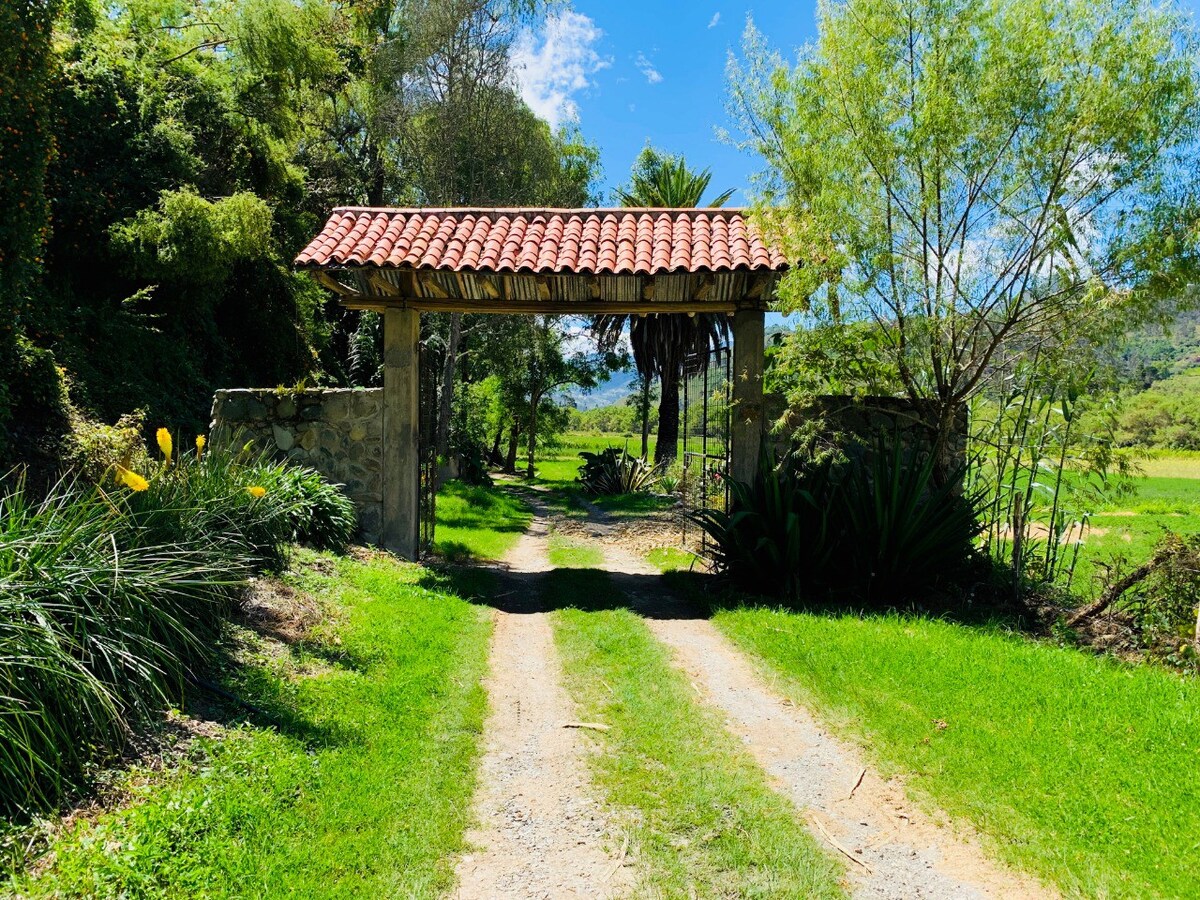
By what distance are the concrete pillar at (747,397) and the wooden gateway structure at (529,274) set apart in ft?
0.04

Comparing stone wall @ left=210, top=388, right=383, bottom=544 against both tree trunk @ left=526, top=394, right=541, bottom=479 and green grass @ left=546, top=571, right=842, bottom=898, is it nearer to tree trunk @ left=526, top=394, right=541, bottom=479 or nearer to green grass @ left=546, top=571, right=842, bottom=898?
green grass @ left=546, top=571, right=842, bottom=898

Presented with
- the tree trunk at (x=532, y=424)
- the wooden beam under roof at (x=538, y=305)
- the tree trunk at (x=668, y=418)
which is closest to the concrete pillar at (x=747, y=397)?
the wooden beam under roof at (x=538, y=305)

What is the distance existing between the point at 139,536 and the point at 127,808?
1903 millimetres

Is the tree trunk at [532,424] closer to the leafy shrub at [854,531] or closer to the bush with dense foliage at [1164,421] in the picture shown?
the bush with dense foliage at [1164,421]

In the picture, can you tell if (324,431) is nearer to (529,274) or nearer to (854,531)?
(529,274)

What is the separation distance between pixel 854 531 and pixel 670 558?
387 cm

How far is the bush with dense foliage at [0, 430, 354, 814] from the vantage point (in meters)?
3.05

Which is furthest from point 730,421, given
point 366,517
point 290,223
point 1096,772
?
point 290,223

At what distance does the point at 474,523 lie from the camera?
1502cm

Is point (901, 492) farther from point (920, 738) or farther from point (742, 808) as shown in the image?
point (742, 808)

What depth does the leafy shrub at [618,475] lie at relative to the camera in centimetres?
2245

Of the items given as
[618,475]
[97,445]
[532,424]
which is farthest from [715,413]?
[532,424]

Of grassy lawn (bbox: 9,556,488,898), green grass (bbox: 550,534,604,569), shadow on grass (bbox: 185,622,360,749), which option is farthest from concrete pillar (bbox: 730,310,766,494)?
shadow on grass (bbox: 185,622,360,749)

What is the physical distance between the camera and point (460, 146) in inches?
750
